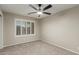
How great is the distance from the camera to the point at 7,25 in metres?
4.61

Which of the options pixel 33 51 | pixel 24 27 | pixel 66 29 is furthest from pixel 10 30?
pixel 66 29

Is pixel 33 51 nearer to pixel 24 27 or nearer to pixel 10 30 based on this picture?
pixel 10 30

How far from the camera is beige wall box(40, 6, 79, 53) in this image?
3242mm

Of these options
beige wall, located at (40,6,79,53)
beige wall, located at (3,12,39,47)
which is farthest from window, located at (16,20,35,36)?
beige wall, located at (40,6,79,53)

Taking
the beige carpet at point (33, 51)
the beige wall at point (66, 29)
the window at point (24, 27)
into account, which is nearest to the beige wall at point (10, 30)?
the window at point (24, 27)

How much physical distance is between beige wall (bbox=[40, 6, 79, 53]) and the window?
2171 mm

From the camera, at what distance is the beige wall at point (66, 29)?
3.24m

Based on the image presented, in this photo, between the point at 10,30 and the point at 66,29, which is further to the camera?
the point at 10,30

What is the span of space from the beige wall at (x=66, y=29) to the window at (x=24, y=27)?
85.5 inches

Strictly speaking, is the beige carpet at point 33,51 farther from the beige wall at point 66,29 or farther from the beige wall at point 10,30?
the beige wall at point 10,30

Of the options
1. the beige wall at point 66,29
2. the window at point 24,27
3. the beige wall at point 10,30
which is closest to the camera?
the beige wall at point 66,29

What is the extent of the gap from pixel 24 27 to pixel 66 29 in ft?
11.8

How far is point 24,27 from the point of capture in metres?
5.89
